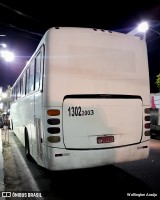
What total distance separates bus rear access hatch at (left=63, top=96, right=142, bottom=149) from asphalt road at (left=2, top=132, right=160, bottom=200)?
935mm

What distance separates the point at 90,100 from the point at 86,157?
3.82 ft

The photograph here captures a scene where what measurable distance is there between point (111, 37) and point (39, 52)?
1725 millimetres

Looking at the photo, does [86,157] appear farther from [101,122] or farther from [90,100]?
[90,100]

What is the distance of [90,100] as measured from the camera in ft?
18.1

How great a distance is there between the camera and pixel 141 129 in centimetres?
602

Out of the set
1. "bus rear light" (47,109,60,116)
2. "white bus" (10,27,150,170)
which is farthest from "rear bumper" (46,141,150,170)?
"bus rear light" (47,109,60,116)

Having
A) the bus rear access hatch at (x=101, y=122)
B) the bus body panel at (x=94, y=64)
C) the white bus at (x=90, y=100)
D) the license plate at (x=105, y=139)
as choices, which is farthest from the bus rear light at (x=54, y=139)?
the license plate at (x=105, y=139)

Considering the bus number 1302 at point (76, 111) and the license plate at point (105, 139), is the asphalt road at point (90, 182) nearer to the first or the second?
the license plate at point (105, 139)

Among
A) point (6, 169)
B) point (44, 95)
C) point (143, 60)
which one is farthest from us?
point (6, 169)

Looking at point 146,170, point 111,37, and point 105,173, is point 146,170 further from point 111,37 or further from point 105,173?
point 111,37

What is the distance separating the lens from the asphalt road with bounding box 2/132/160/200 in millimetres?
5289

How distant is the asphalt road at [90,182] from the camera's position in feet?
17.4

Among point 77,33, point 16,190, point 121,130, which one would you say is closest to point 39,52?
point 77,33

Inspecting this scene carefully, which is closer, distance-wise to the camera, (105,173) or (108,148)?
(108,148)
